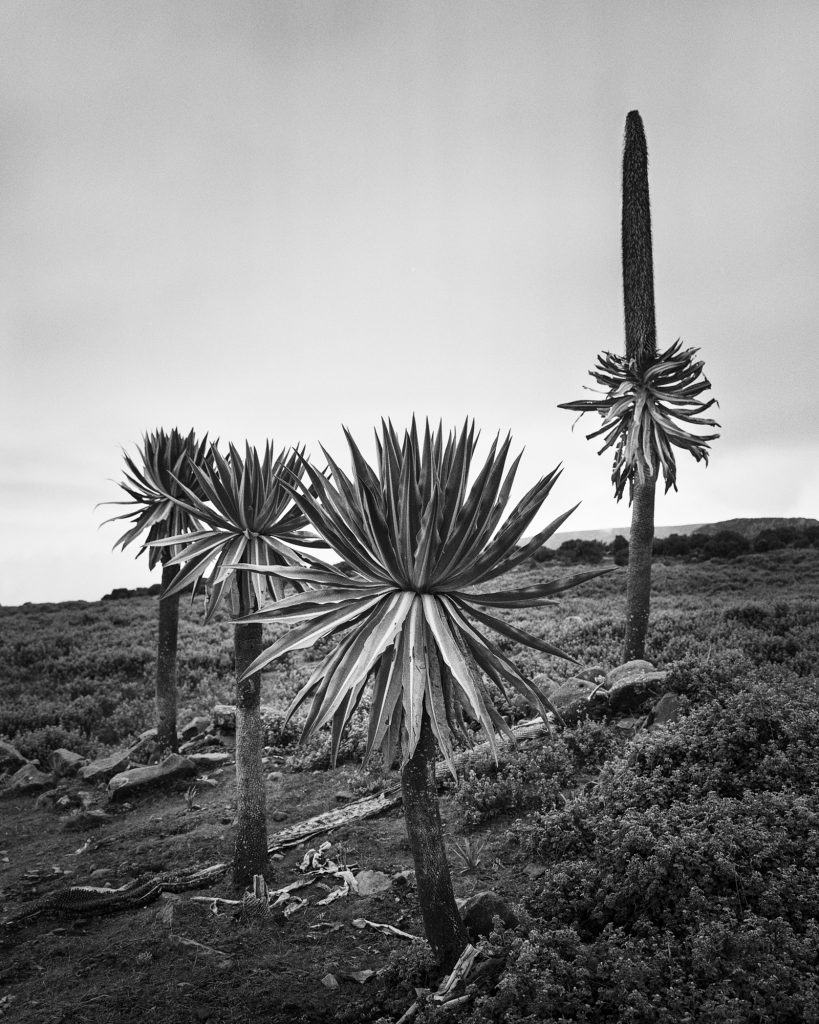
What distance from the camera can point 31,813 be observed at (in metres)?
10.1

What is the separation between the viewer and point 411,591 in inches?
160

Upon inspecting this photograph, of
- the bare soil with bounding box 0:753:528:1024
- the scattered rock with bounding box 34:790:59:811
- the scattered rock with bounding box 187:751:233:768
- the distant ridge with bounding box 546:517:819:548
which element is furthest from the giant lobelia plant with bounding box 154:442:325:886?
the distant ridge with bounding box 546:517:819:548

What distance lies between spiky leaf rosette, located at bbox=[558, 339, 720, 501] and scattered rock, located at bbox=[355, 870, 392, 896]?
9.18m

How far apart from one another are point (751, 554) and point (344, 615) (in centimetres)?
3119

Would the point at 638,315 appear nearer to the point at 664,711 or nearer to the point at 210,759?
the point at 664,711

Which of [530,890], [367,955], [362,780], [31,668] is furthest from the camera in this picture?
[31,668]

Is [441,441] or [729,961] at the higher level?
[441,441]

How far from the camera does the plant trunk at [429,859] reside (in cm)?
431

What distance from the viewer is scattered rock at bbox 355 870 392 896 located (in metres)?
6.00

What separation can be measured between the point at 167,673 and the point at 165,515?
4226mm

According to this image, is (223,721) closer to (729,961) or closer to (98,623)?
(729,961)

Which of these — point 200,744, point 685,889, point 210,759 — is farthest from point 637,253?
point 200,744

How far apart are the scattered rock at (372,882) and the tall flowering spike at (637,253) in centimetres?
1074

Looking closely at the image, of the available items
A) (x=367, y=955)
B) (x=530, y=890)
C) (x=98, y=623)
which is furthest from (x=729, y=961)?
(x=98, y=623)
